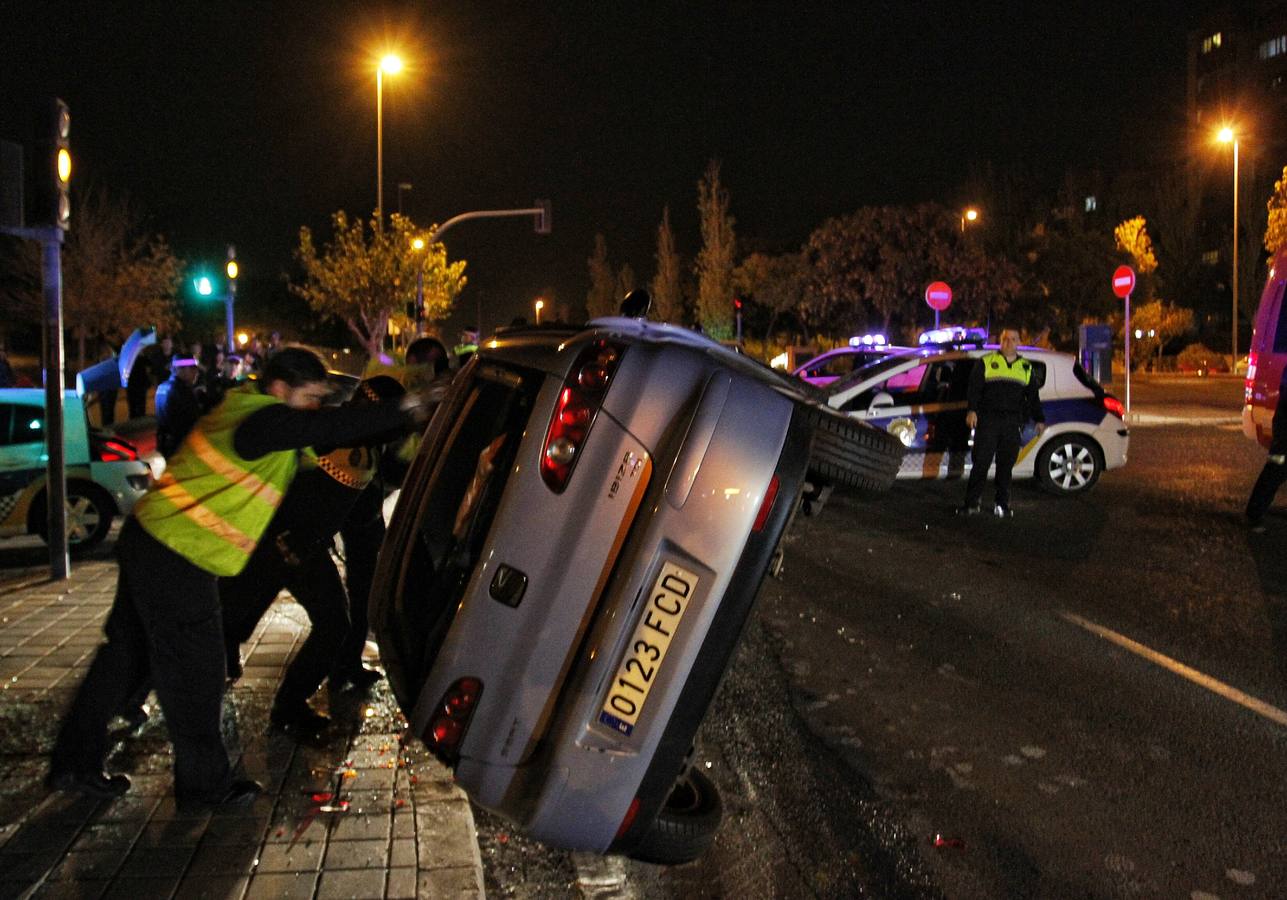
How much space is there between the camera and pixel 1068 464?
12.1 meters

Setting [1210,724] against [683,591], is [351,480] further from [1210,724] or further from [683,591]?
[1210,724]

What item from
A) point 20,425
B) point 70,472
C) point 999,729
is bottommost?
point 70,472

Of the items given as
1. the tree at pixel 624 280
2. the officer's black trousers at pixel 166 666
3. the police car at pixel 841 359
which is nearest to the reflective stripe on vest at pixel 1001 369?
the police car at pixel 841 359

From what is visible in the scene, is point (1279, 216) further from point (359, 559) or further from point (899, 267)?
point (359, 559)

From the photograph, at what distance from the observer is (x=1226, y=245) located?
61.3 m

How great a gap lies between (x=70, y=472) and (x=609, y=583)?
24.9ft

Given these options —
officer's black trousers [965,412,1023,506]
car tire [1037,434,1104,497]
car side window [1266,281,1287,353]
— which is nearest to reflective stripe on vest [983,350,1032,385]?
officer's black trousers [965,412,1023,506]

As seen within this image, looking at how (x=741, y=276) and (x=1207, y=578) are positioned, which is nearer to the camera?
(x=1207, y=578)

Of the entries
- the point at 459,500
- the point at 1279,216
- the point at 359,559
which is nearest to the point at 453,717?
the point at 459,500

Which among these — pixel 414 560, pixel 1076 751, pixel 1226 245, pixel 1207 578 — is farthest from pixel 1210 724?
pixel 1226 245

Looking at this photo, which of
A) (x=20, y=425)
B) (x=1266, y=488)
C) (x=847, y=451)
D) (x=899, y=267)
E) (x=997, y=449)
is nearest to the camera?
(x=847, y=451)

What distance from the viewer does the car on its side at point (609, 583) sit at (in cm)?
303

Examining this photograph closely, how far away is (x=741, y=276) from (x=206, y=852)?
53546 millimetres

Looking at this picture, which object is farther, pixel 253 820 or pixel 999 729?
pixel 999 729
